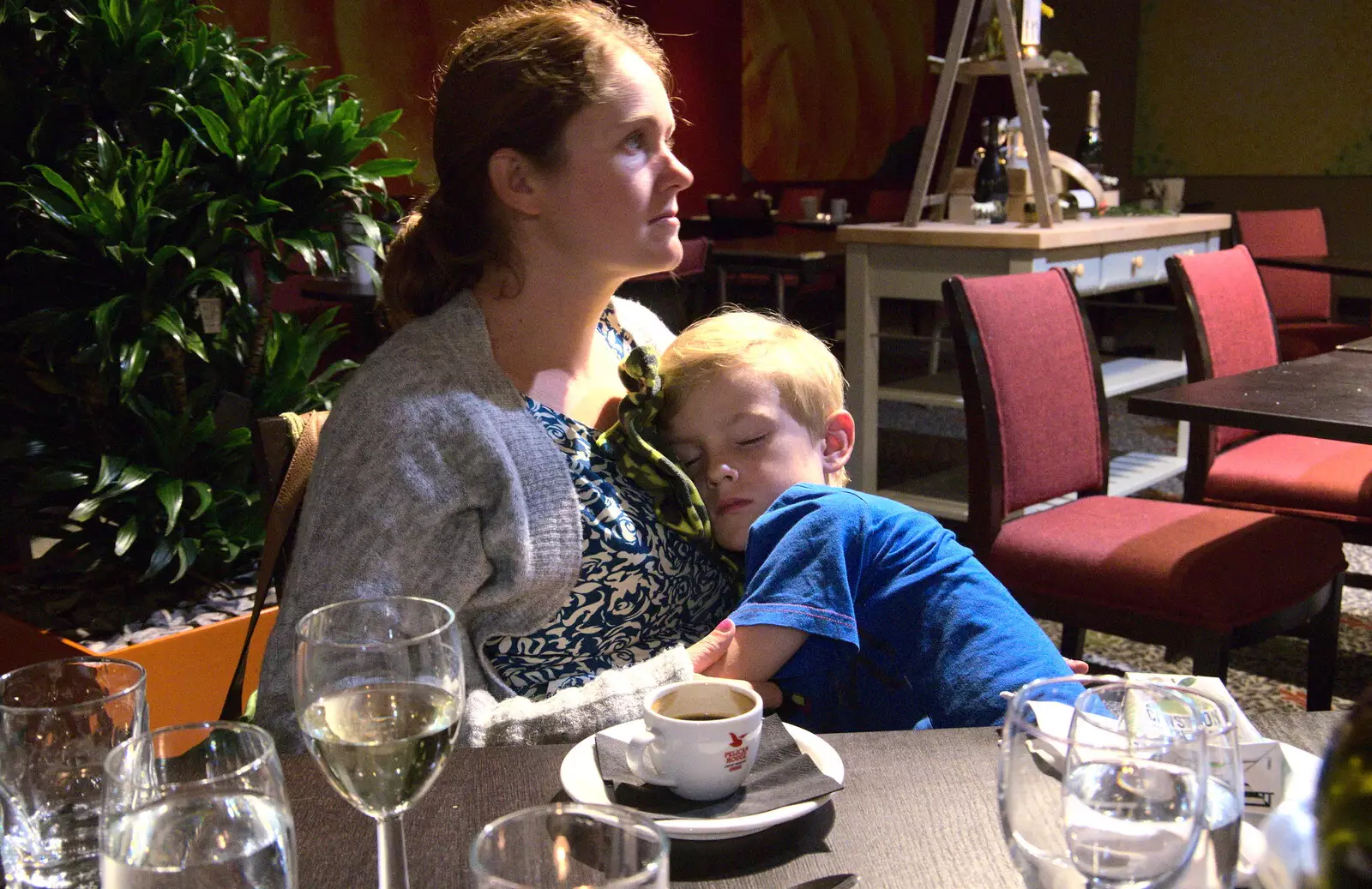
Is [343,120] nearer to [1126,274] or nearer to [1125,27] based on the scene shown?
[1126,274]

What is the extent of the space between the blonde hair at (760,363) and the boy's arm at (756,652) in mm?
362

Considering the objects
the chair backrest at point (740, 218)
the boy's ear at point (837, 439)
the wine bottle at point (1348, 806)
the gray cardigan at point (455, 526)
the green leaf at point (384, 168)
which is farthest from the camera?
the chair backrest at point (740, 218)

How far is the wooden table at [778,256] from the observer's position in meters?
6.02

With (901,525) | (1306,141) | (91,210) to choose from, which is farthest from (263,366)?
(1306,141)

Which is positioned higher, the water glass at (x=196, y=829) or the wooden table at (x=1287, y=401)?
the water glass at (x=196, y=829)

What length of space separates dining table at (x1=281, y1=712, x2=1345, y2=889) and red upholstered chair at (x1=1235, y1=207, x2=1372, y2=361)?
4.51m

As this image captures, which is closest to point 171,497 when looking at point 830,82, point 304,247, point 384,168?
point 304,247

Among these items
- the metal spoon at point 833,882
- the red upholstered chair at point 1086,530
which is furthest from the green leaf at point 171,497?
the metal spoon at point 833,882

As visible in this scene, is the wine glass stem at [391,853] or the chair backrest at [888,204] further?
the chair backrest at [888,204]

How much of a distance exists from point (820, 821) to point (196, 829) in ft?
1.49

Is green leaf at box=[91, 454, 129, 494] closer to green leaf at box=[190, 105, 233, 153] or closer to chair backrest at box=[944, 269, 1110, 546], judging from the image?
green leaf at box=[190, 105, 233, 153]

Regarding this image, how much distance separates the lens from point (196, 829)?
1.87 ft

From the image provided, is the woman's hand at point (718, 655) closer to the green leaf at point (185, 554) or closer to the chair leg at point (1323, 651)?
the chair leg at point (1323, 651)

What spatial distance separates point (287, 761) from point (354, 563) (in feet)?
0.95
